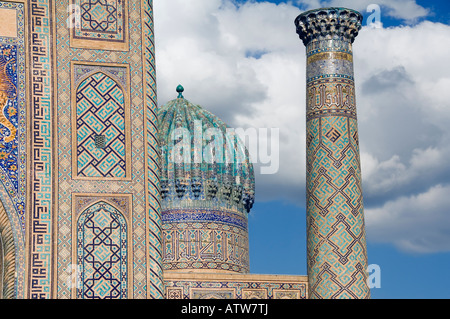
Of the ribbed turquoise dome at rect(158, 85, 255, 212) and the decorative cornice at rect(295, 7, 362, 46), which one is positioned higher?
the decorative cornice at rect(295, 7, 362, 46)

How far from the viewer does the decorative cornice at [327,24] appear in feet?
38.1

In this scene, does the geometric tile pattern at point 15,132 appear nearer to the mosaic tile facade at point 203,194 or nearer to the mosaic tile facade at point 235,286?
the mosaic tile facade at point 235,286

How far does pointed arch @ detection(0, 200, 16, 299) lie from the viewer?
32.6 feet

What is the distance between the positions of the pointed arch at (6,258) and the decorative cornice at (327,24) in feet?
12.6

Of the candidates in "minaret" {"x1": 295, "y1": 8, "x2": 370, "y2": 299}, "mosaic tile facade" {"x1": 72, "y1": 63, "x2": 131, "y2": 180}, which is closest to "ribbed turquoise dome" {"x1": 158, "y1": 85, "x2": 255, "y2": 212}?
"minaret" {"x1": 295, "y1": 8, "x2": 370, "y2": 299}

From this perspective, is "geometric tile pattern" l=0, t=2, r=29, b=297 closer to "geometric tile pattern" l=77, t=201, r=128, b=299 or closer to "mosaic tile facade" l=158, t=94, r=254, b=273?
"geometric tile pattern" l=77, t=201, r=128, b=299

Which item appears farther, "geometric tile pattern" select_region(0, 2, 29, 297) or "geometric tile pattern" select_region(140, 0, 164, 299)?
A: "geometric tile pattern" select_region(140, 0, 164, 299)

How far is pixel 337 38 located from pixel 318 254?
2.36 meters

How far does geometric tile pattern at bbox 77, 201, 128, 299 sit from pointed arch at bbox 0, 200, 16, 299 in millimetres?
608

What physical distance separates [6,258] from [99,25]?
253 cm

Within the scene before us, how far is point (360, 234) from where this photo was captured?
1109 centimetres

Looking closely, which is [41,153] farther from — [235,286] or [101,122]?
[235,286]
